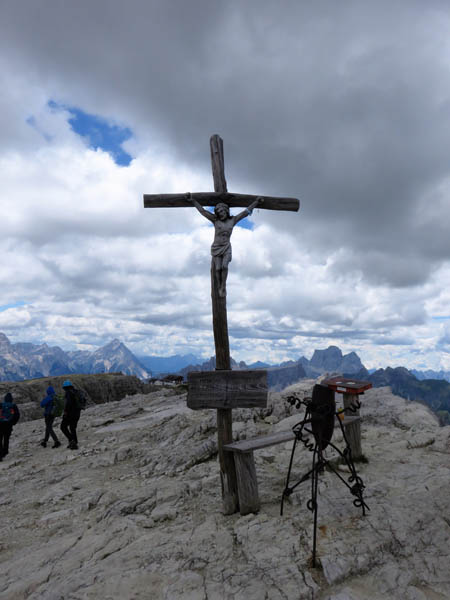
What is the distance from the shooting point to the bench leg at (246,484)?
20.1 feet

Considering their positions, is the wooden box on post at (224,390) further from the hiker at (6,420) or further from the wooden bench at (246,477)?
the hiker at (6,420)

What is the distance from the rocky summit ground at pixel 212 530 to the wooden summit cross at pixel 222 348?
113cm

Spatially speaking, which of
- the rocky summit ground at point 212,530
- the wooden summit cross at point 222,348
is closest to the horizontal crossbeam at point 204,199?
the wooden summit cross at point 222,348

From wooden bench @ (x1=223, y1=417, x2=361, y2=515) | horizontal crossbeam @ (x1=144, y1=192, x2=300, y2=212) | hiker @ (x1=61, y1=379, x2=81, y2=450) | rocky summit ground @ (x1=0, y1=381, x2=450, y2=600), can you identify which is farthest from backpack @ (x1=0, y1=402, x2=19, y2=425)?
wooden bench @ (x1=223, y1=417, x2=361, y2=515)

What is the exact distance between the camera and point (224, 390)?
6395 millimetres

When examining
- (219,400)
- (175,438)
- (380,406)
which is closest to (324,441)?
(219,400)

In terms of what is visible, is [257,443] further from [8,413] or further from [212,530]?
[8,413]

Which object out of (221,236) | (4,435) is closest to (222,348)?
(221,236)

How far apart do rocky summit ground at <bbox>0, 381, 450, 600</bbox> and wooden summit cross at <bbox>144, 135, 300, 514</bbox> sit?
1.13 meters

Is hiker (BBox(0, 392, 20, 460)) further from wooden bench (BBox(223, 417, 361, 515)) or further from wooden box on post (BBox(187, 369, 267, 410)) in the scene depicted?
wooden bench (BBox(223, 417, 361, 515))

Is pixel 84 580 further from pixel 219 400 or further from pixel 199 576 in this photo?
pixel 219 400

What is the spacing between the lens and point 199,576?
15.2 ft

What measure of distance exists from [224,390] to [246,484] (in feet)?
5.60

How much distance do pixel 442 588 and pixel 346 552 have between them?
3.79 feet
